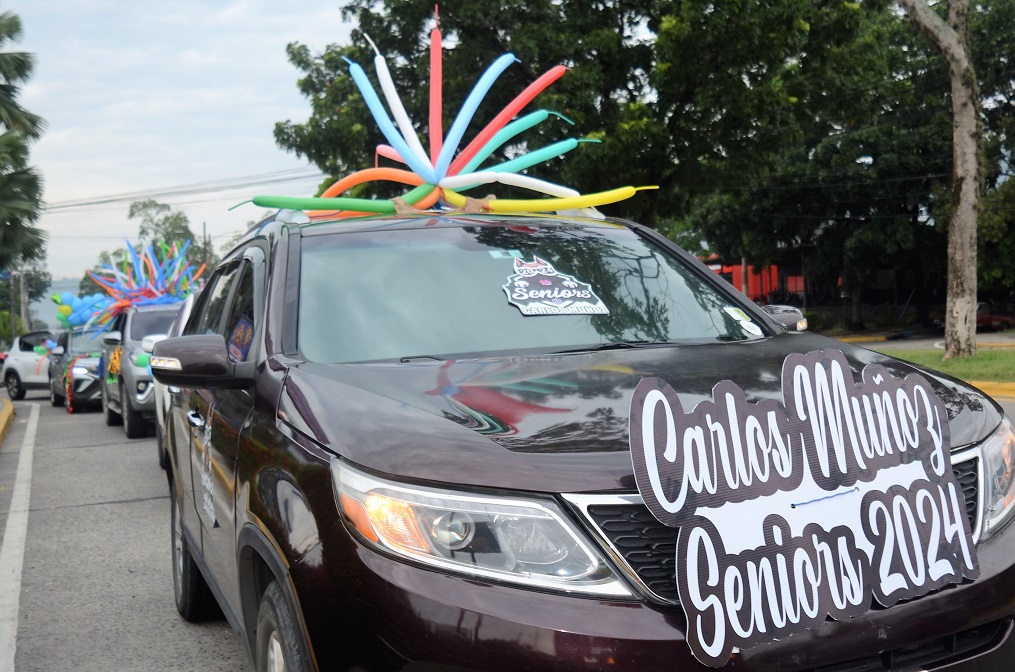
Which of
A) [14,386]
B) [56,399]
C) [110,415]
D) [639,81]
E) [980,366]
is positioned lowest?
[14,386]

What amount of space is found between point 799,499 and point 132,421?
11708mm

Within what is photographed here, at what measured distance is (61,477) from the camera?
10.0 meters

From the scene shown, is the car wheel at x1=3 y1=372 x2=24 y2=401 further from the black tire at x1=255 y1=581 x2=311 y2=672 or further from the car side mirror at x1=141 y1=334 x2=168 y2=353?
the black tire at x1=255 y1=581 x2=311 y2=672

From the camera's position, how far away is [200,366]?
3008 mm

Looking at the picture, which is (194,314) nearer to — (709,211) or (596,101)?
(596,101)

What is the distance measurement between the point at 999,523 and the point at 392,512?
4.81ft

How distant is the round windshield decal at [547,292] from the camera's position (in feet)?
11.0

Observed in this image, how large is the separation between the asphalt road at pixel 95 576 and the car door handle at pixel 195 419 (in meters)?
1.05

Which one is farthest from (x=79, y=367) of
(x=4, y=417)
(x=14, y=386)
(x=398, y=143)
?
(x=398, y=143)

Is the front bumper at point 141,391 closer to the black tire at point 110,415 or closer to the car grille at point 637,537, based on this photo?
the black tire at point 110,415

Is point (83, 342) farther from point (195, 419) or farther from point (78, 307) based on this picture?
point (195, 419)

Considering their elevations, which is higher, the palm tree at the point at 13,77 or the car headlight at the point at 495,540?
the palm tree at the point at 13,77

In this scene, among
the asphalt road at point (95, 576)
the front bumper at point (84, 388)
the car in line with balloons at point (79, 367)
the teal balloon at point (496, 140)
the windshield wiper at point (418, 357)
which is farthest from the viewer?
the front bumper at point (84, 388)

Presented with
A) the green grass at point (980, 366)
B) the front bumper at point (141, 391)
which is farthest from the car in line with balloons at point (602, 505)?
the green grass at point (980, 366)
